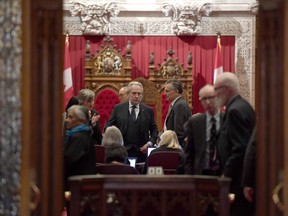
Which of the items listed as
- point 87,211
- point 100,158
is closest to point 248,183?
point 87,211

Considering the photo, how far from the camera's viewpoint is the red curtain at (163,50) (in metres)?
13.1

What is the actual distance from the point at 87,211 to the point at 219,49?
7.32 metres

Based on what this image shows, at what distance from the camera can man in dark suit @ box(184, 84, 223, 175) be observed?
5.64 m

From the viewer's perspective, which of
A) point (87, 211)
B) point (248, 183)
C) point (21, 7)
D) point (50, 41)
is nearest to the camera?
point (21, 7)

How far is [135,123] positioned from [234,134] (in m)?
3.65

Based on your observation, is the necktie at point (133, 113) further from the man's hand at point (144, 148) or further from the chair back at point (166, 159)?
the chair back at point (166, 159)

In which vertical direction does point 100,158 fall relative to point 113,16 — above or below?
below

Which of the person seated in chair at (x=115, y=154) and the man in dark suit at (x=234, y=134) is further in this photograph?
the person seated in chair at (x=115, y=154)

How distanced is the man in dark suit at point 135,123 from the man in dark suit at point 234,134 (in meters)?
3.32

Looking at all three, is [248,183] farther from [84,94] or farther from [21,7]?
[84,94]

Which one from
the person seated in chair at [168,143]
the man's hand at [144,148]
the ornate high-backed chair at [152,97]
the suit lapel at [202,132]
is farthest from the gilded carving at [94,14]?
the suit lapel at [202,132]

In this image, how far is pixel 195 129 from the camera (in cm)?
573

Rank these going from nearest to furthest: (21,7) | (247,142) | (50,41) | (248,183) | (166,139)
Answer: (21,7)
(50,41)
(248,183)
(247,142)
(166,139)

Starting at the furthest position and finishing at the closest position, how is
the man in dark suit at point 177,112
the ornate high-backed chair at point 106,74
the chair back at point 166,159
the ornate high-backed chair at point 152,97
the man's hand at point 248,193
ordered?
the ornate high-backed chair at point 106,74, the ornate high-backed chair at point 152,97, the man in dark suit at point 177,112, the chair back at point 166,159, the man's hand at point 248,193
